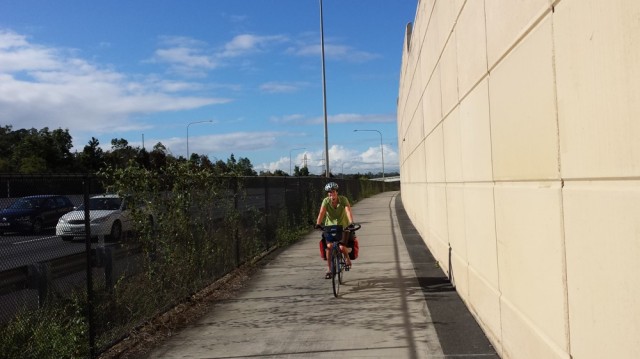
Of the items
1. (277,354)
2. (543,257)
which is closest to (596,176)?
(543,257)

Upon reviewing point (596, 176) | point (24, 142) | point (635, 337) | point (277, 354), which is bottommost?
point (277, 354)

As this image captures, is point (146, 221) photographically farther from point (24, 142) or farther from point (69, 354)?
point (24, 142)

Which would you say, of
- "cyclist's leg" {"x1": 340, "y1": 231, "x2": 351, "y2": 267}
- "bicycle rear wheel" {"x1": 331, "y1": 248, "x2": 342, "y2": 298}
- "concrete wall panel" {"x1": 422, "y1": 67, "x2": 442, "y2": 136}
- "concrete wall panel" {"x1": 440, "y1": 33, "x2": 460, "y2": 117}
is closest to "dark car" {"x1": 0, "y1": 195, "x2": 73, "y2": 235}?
"bicycle rear wheel" {"x1": 331, "y1": 248, "x2": 342, "y2": 298}

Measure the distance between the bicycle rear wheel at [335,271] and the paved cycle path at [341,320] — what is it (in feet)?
0.47

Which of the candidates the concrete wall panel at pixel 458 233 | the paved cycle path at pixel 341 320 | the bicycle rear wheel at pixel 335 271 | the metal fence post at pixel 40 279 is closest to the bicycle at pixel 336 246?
the bicycle rear wheel at pixel 335 271

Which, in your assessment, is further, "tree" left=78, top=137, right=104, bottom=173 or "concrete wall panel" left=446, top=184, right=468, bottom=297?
"tree" left=78, top=137, right=104, bottom=173

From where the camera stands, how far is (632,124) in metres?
2.46

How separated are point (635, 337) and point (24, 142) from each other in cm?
7928

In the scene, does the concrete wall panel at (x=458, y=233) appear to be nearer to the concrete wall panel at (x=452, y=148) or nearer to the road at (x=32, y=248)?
the concrete wall panel at (x=452, y=148)

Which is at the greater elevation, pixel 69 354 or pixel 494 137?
pixel 494 137

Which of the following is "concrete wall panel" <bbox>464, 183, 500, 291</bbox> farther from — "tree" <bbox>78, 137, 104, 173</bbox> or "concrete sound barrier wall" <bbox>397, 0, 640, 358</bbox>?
"tree" <bbox>78, 137, 104, 173</bbox>

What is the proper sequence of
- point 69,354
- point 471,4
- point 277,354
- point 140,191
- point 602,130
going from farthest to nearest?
point 140,191
point 471,4
point 277,354
point 69,354
point 602,130

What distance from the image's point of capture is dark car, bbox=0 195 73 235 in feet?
15.0

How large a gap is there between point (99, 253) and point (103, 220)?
0.40m
